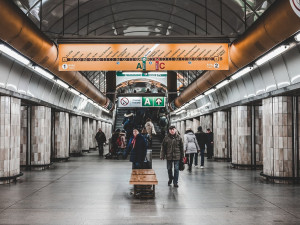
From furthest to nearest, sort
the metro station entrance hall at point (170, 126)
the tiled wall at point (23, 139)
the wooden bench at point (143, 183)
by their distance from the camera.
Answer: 1. the tiled wall at point (23, 139)
2. the wooden bench at point (143, 183)
3. the metro station entrance hall at point (170, 126)

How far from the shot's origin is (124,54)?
970cm

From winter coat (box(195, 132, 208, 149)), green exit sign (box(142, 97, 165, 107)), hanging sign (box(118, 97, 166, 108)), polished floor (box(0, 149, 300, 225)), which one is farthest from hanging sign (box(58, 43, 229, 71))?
green exit sign (box(142, 97, 165, 107))

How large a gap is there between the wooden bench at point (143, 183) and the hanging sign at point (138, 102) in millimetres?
20124

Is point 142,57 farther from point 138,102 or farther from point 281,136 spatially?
point 138,102

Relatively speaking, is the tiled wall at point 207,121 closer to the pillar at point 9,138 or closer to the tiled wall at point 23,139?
the tiled wall at point 23,139

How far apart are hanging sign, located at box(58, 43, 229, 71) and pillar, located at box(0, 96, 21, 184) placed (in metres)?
2.59

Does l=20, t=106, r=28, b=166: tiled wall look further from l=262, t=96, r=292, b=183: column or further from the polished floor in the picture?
l=262, t=96, r=292, b=183: column

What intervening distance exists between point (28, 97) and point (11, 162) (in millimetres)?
2643

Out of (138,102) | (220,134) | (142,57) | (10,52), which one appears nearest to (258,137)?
(220,134)

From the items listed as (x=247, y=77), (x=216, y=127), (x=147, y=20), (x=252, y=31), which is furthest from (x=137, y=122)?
(x=252, y=31)

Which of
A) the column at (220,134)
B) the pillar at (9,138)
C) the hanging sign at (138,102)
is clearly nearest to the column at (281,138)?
the pillar at (9,138)

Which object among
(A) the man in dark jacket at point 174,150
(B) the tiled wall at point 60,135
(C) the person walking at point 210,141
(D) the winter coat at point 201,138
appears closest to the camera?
(A) the man in dark jacket at point 174,150

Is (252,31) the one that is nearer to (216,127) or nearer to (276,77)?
(276,77)

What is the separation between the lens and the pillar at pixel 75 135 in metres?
23.5
